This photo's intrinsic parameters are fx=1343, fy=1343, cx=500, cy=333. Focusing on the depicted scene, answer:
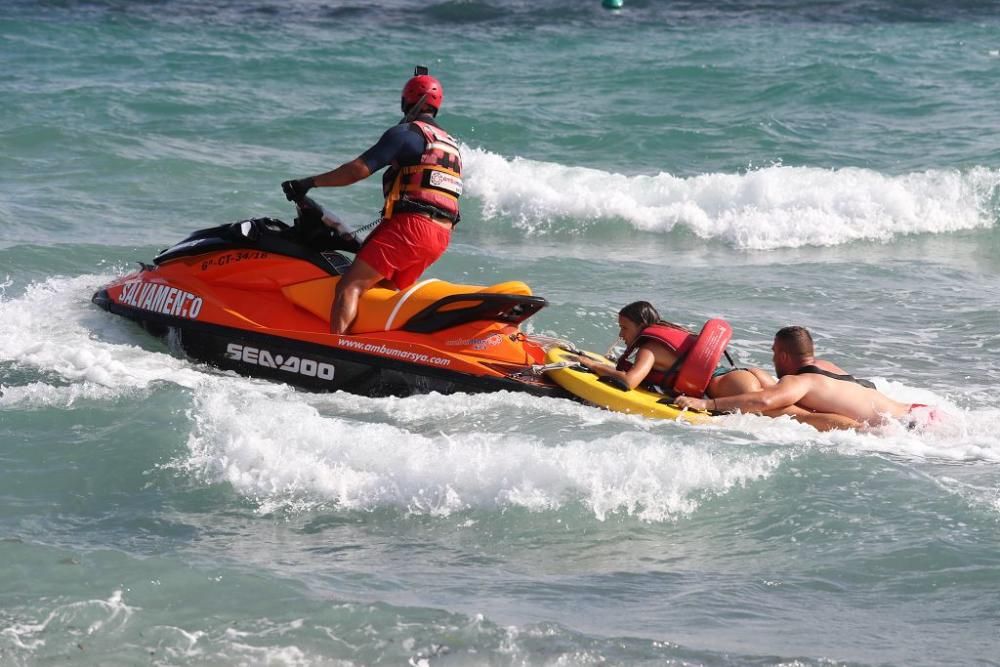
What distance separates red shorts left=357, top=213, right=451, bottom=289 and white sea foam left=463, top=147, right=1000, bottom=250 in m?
6.84

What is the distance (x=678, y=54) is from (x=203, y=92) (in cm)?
852

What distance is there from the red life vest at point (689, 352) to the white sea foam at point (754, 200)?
7.12m

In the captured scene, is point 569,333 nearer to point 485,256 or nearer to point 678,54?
point 485,256

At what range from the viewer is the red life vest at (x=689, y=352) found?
7660 mm

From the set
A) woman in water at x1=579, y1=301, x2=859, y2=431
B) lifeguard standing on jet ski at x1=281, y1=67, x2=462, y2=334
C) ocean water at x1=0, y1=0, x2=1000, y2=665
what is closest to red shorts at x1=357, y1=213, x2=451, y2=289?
lifeguard standing on jet ski at x1=281, y1=67, x2=462, y2=334

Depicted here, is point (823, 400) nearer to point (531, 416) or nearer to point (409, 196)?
point (531, 416)

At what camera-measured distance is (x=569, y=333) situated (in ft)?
32.8

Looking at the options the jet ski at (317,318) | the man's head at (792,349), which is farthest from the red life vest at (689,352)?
the jet ski at (317,318)

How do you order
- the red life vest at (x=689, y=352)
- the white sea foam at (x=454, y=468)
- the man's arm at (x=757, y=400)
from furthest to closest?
the red life vest at (x=689, y=352), the man's arm at (x=757, y=400), the white sea foam at (x=454, y=468)

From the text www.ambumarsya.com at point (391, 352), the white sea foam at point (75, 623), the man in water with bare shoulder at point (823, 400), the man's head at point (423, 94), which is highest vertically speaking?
the man's head at point (423, 94)

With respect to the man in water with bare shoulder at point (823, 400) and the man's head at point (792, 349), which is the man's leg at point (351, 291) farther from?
the man's head at point (792, 349)

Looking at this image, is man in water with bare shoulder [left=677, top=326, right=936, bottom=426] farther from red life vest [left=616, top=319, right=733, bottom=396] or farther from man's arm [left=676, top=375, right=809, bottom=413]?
red life vest [left=616, top=319, right=733, bottom=396]

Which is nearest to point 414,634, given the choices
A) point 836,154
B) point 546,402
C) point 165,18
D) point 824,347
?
point 546,402

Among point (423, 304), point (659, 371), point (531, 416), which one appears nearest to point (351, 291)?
point (423, 304)
